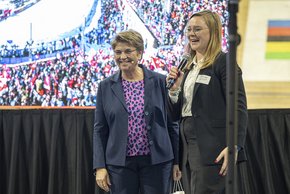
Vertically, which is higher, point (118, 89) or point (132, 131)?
point (118, 89)

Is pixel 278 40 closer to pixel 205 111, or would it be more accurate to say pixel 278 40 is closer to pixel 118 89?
pixel 205 111

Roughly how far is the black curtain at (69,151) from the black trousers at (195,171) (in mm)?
1668

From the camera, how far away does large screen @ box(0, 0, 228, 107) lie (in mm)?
4012

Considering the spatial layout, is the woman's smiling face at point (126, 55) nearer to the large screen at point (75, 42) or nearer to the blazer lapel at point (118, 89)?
the blazer lapel at point (118, 89)

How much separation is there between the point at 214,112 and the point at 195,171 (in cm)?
29

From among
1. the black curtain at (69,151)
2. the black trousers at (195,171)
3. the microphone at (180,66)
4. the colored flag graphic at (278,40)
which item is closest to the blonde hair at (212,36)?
the microphone at (180,66)

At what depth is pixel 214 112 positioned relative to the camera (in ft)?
7.70

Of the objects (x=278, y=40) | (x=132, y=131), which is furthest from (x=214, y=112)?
(x=278, y=40)

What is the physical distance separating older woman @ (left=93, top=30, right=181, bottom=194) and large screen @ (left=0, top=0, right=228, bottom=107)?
1.15 m

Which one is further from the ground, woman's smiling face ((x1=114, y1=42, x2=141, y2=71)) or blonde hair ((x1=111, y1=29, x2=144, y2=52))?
blonde hair ((x1=111, y1=29, x2=144, y2=52))

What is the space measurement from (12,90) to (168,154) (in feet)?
5.79

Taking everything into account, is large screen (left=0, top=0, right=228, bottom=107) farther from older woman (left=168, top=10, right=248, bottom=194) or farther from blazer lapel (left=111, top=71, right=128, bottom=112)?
older woman (left=168, top=10, right=248, bottom=194)

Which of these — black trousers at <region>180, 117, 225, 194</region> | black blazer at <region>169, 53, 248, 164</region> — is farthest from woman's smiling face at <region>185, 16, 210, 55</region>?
black trousers at <region>180, 117, 225, 194</region>

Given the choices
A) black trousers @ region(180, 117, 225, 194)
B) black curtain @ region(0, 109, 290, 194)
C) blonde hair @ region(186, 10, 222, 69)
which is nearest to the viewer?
black trousers @ region(180, 117, 225, 194)
